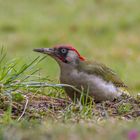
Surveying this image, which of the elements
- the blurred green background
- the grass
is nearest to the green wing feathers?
the grass

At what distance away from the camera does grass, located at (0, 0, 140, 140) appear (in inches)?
222

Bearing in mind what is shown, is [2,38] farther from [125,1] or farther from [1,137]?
[1,137]

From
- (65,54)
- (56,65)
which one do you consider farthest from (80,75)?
(56,65)

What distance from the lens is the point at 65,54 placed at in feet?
23.5

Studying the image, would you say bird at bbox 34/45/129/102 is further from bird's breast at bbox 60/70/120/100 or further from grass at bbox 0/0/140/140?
grass at bbox 0/0/140/140

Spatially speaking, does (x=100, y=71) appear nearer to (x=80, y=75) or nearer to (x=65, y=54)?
(x=80, y=75)

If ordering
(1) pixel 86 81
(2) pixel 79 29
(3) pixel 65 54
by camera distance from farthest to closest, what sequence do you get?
(2) pixel 79 29 < (3) pixel 65 54 < (1) pixel 86 81

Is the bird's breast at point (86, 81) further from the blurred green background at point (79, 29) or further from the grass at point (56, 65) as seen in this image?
the blurred green background at point (79, 29)

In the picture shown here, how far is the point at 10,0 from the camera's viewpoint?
1942cm

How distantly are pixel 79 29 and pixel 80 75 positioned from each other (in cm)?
1000

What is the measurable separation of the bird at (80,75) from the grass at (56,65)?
0.12 metres

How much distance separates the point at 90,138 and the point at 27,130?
0.65 meters

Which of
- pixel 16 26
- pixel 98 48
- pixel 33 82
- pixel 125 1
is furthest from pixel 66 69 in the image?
pixel 125 1

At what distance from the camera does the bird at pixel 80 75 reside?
23.1 ft
